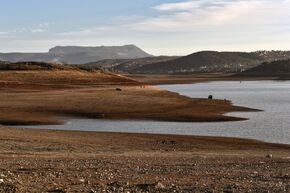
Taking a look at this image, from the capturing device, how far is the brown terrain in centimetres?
1241

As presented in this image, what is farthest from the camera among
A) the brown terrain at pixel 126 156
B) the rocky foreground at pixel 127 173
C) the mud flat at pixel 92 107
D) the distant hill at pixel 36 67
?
the distant hill at pixel 36 67

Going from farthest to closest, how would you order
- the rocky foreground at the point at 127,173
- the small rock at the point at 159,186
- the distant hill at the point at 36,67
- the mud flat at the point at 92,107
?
the distant hill at the point at 36,67
the mud flat at the point at 92,107
the rocky foreground at the point at 127,173
the small rock at the point at 159,186

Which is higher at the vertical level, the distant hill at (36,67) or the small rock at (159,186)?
the distant hill at (36,67)

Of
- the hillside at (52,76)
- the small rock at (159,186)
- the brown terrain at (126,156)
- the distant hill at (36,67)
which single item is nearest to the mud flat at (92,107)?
the brown terrain at (126,156)

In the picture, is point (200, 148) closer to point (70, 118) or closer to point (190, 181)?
point (190, 181)

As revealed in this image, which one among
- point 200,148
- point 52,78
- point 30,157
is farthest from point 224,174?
point 52,78

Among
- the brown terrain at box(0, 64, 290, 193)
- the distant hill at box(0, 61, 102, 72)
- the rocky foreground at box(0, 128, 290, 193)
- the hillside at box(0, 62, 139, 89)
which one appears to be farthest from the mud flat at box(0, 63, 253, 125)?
the rocky foreground at box(0, 128, 290, 193)

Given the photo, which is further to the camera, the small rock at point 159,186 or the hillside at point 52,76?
the hillside at point 52,76

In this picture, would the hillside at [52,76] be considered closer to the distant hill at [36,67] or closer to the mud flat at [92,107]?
the distant hill at [36,67]

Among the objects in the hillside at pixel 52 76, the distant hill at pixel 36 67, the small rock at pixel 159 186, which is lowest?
the small rock at pixel 159 186

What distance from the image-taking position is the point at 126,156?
65.1 ft

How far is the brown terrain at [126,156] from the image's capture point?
12.4 meters

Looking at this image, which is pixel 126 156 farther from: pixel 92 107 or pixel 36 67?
pixel 36 67

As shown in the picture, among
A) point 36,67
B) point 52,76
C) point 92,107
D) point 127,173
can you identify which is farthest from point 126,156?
point 36,67
